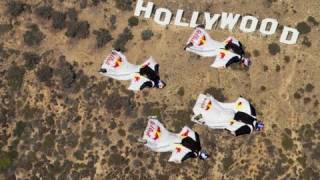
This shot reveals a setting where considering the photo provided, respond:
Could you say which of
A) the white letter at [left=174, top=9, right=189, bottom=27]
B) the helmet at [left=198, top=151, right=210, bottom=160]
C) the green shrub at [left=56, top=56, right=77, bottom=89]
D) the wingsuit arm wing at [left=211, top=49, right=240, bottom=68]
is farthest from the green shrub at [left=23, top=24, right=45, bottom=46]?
the helmet at [left=198, top=151, right=210, bottom=160]

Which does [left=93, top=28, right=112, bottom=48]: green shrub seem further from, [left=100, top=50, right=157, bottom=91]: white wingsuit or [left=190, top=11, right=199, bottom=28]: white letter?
[left=190, top=11, right=199, bottom=28]: white letter

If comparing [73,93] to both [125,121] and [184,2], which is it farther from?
[184,2]

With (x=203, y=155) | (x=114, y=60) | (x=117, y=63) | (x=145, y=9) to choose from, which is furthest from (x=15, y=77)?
(x=203, y=155)

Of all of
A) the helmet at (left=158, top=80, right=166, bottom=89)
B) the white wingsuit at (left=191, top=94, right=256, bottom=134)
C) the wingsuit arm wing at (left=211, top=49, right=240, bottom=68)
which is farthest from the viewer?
the helmet at (left=158, top=80, right=166, bottom=89)

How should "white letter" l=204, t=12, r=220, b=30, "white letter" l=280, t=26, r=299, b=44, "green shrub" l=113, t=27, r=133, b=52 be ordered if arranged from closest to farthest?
"white letter" l=280, t=26, r=299, b=44, "white letter" l=204, t=12, r=220, b=30, "green shrub" l=113, t=27, r=133, b=52

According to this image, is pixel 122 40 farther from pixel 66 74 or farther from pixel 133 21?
pixel 66 74
